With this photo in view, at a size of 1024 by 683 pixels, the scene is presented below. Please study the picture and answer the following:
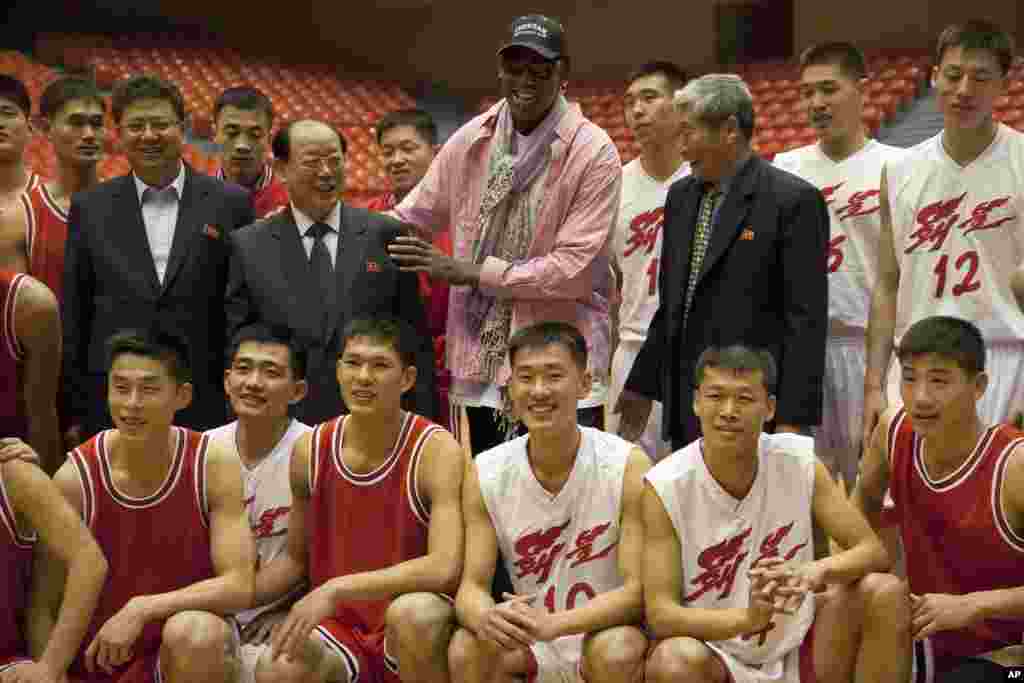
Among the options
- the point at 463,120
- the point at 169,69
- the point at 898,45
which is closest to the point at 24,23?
the point at 169,69

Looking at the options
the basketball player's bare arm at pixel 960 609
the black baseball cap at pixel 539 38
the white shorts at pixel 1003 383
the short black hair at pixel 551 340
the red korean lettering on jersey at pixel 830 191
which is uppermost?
the black baseball cap at pixel 539 38

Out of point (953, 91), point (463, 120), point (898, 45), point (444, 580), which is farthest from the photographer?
point (463, 120)

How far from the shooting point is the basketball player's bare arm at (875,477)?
3.98 metres

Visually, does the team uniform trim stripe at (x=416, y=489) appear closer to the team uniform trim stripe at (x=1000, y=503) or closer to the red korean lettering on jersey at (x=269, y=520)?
the red korean lettering on jersey at (x=269, y=520)

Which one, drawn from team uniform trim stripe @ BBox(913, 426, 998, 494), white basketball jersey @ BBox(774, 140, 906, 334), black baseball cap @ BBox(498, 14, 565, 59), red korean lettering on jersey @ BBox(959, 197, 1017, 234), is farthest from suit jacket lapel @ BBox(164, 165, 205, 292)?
red korean lettering on jersey @ BBox(959, 197, 1017, 234)

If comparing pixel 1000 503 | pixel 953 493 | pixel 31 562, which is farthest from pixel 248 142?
pixel 1000 503

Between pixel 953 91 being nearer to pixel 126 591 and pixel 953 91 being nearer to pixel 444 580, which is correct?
pixel 444 580

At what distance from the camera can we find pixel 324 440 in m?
4.16

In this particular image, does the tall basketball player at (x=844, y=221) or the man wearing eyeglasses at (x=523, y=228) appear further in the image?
the tall basketball player at (x=844, y=221)

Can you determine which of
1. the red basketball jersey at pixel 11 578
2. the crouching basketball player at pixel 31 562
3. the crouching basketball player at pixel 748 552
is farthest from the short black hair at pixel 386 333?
the red basketball jersey at pixel 11 578

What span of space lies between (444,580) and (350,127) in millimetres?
12683

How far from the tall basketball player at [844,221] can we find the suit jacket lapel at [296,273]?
1874mm

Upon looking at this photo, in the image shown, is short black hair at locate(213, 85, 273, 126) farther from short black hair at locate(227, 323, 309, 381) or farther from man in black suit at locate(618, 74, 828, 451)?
man in black suit at locate(618, 74, 828, 451)

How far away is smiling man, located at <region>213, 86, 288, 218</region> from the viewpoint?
18.6ft
